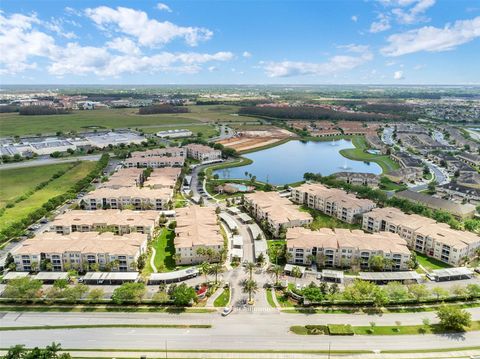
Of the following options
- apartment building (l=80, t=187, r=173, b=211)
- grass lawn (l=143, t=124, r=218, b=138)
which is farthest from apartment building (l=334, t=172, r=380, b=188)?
grass lawn (l=143, t=124, r=218, b=138)

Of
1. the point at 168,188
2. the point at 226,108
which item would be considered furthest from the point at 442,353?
the point at 226,108

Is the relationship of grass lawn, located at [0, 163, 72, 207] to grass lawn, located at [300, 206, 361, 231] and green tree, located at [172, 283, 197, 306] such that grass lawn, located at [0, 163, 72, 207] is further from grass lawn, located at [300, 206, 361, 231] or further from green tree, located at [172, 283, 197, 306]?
grass lawn, located at [300, 206, 361, 231]

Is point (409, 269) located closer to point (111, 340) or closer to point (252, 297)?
point (252, 297)

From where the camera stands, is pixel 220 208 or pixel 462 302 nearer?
pixel 462 302

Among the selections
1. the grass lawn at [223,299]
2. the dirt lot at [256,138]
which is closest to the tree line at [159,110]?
the dirt lot at [256,138]

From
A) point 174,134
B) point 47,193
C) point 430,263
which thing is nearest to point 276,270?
point 430,263
